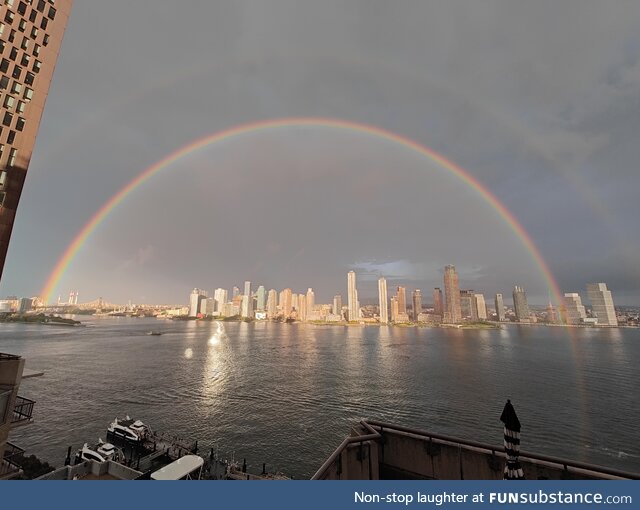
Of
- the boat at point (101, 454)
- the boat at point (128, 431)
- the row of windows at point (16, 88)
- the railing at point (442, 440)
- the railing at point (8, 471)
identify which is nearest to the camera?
the railing at point (442, 440)

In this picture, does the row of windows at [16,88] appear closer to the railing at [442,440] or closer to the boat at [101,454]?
the boat at [101,454]

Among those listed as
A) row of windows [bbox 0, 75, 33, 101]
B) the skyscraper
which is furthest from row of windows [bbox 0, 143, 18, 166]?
row of windows [bbox 0, 75, 33, 101]

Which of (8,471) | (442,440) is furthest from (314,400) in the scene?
(442,440)

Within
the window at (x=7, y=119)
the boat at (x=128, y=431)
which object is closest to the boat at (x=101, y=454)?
the boat at (x=128, y=431)

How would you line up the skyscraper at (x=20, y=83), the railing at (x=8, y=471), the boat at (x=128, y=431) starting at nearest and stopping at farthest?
the railing at (x=8, y=471) → the skyscraper at (x=20, y=83) → the boat at (x=128, y=431)
